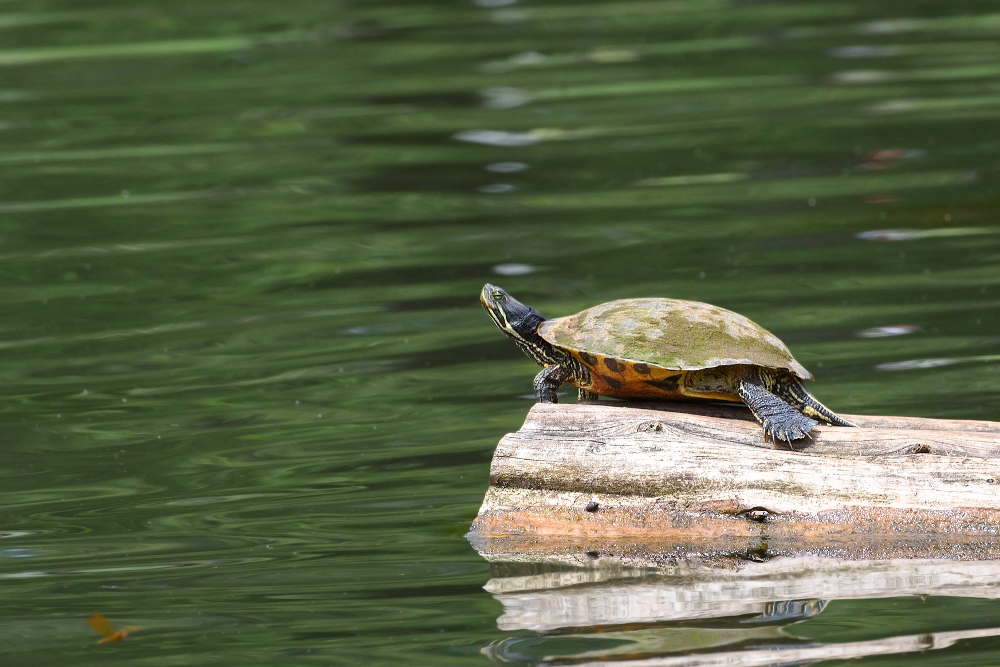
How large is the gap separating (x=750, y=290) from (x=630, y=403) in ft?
8.20

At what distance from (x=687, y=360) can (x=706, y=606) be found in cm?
81

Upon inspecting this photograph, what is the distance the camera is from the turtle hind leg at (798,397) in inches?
167

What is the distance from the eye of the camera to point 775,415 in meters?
4.01

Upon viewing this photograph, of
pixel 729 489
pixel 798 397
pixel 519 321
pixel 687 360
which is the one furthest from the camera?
pixel 519 321

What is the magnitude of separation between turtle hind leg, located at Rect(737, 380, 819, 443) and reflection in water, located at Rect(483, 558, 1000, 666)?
358 millimetres

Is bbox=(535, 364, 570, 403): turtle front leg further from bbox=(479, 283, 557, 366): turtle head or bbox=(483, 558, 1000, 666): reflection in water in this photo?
bbox=(483, 558, 1000, 666): reflection in water

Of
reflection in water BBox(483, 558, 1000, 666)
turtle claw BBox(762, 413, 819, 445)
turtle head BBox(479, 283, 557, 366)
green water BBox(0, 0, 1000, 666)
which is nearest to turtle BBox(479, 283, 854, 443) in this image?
turtle claw BBox(762, 413, 819, 445)

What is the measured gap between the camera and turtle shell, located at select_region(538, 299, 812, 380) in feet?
13.6

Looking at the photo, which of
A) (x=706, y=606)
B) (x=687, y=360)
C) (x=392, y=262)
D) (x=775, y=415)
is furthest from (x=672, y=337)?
(x=392, y=262)

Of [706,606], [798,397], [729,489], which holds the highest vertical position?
[798,397]

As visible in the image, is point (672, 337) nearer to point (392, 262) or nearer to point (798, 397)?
point (798, 397)

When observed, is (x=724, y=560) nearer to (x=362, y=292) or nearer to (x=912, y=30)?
(x=362, y=292)

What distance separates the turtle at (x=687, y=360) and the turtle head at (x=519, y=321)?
136 millimetres

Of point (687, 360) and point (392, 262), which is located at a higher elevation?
point (687, 360)
